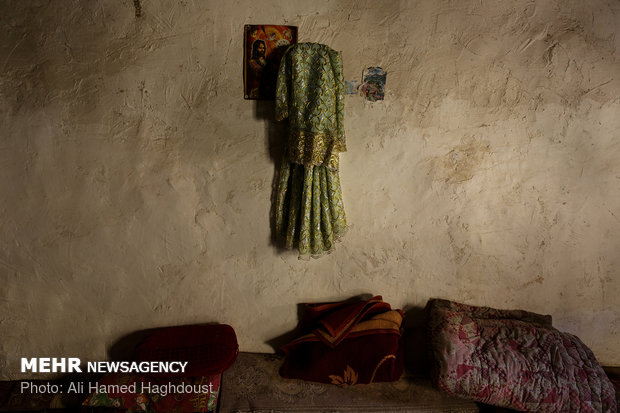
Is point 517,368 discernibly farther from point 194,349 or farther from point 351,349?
Answer: point 194,349

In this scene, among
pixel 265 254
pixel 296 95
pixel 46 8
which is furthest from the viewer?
pixel 265 254

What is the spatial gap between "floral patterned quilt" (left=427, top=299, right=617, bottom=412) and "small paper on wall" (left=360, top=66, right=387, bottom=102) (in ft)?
4.51

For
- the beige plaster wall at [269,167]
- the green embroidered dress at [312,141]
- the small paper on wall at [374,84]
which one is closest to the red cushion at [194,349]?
the beige plaster wall at [269,167]

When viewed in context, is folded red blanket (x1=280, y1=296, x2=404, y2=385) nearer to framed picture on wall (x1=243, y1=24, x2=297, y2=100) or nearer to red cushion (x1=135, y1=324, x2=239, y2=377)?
red cushion (x1=135, y1=324, x2=239, y2=377)

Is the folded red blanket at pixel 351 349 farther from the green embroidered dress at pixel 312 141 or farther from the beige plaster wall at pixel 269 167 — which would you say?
the green embroidered dress at pixel 312 141

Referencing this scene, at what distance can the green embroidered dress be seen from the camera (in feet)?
5.53

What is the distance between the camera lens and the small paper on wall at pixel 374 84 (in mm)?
1900

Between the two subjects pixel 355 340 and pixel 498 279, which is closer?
pixel 355 340

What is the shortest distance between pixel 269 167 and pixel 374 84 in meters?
0.80

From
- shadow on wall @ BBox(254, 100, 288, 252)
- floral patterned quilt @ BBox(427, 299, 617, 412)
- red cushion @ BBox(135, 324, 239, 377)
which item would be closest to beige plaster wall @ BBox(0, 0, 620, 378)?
shadow on wall @ BBox(254, 100, 288, 252)

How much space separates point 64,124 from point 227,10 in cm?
116

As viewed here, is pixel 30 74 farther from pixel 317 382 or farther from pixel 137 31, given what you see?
pixel 317 382

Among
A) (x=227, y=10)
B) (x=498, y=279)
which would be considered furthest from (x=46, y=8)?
(x=498, y=279)

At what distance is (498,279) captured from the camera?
211 cm
